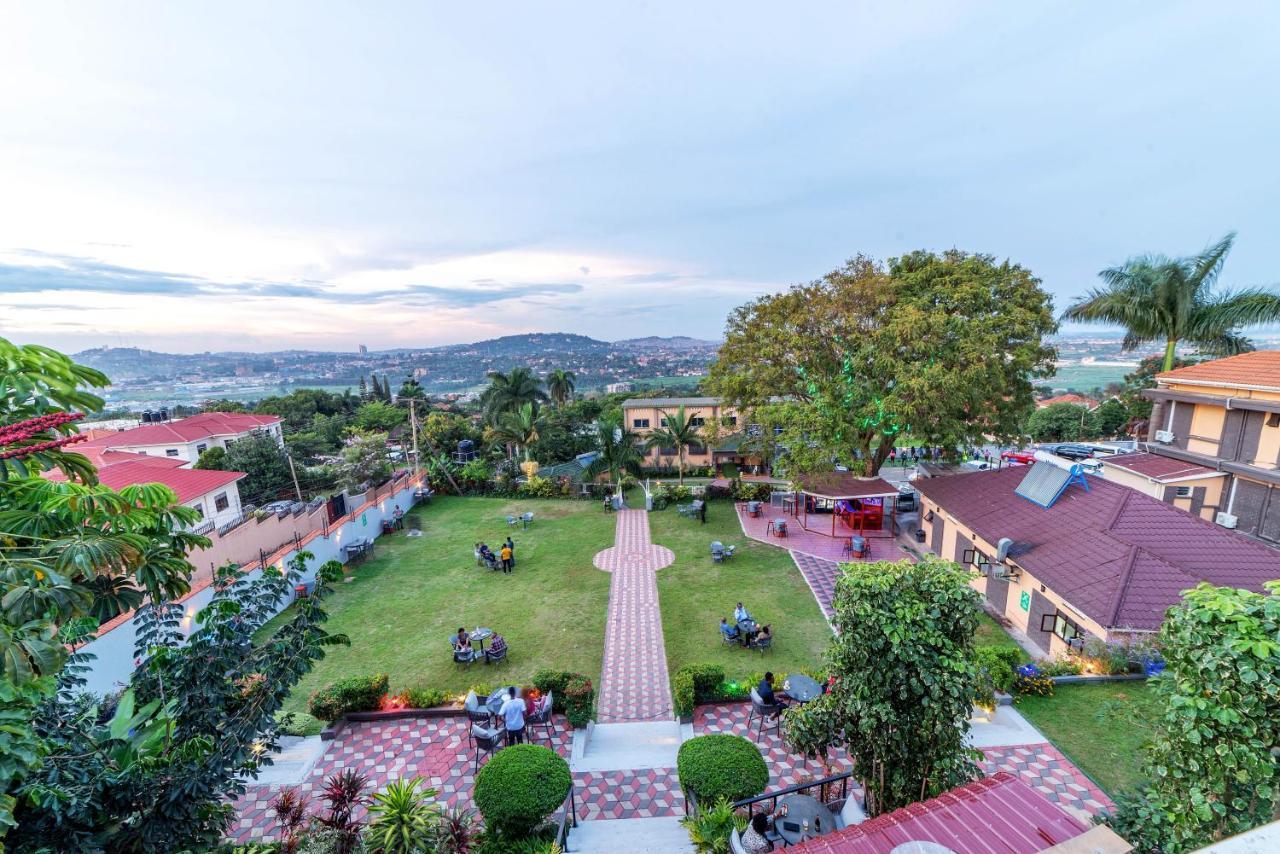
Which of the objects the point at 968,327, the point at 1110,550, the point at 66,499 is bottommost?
the point at 1110,550

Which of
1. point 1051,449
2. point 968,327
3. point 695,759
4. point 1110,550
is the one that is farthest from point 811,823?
point 1051,449

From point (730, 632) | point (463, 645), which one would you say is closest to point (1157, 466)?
point (730, 632)

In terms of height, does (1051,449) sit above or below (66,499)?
below

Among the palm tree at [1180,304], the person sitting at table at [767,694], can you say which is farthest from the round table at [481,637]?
the palm tree at [1180,304]

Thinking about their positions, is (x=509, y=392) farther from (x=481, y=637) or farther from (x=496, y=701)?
(x=496, y=701)

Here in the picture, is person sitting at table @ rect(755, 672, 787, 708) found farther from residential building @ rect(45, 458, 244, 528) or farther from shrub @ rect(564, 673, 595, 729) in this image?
residential building @ rect(45, 458, 244, 528)

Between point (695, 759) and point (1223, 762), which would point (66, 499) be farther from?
point (1223, 762)
